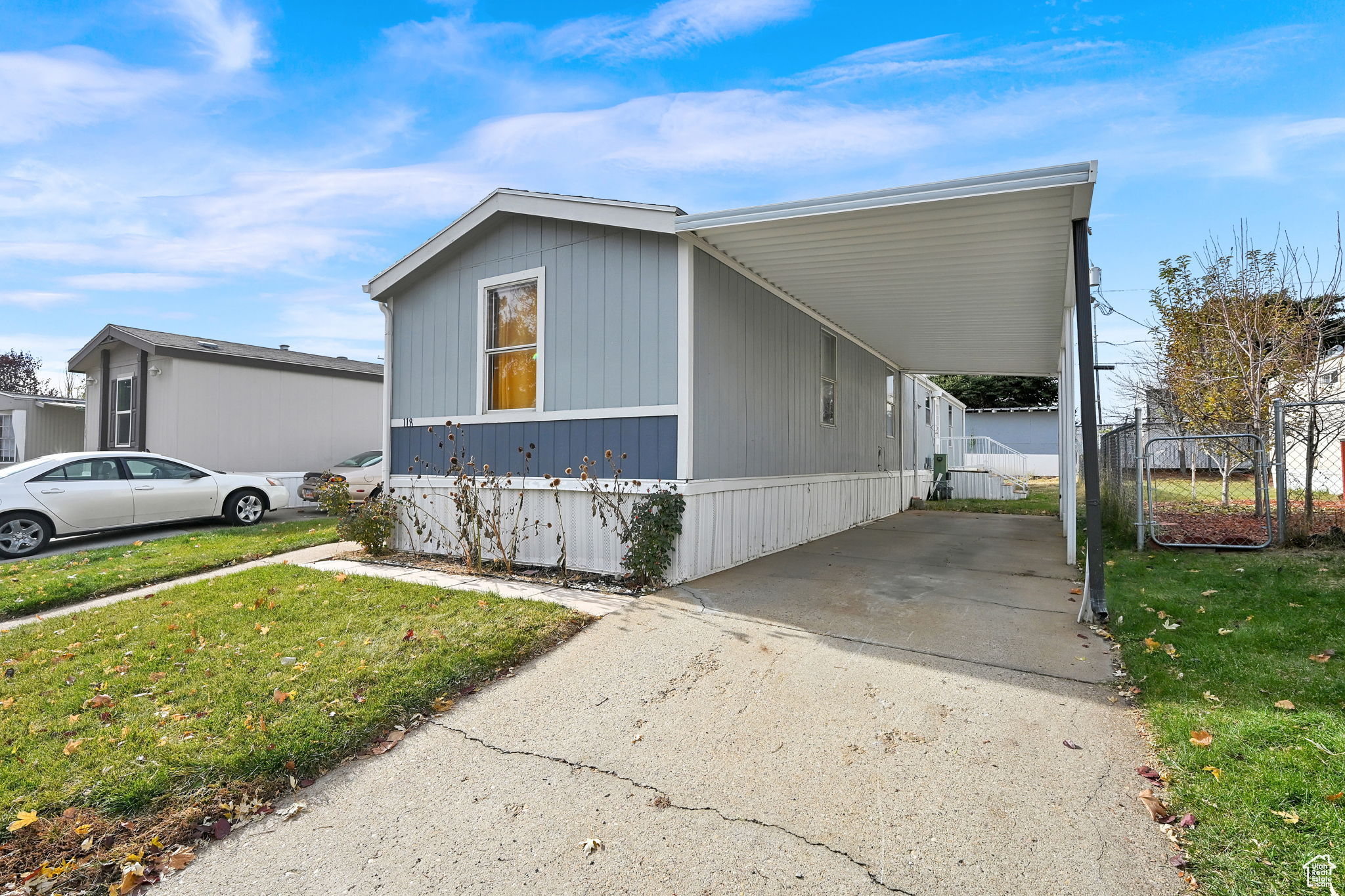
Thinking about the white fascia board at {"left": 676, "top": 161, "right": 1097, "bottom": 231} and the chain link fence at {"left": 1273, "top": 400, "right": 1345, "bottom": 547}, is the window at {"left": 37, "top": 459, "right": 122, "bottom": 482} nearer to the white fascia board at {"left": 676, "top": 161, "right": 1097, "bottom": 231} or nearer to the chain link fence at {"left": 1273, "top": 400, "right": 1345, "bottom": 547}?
the white fascia board at {"left": 676, "top": 161, "right": 1097, "bottom": 231}

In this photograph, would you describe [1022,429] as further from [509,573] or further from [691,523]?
[509,573]

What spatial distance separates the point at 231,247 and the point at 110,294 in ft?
35.9

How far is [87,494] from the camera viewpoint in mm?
8805

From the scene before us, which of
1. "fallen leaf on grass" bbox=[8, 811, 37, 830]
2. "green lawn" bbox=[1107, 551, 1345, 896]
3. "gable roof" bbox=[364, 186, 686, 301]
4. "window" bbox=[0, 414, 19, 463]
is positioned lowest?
"fallen leaf on grass" bbox=[8, 811, 37, 830]

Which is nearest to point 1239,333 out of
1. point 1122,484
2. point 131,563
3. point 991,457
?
point 1122,484

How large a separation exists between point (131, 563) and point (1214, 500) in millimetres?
16637

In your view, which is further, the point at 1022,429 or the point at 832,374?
the point at 1022,429

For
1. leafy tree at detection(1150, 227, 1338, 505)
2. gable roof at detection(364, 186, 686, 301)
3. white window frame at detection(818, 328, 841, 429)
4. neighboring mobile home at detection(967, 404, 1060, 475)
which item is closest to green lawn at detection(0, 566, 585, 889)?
gable roof at detection(364, 186, 686, 301)

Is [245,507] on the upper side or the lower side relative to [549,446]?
lower

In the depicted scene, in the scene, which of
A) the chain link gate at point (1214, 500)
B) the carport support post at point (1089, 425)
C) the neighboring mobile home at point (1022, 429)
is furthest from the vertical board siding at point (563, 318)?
the neighboring mobile home at point (1022, 429)

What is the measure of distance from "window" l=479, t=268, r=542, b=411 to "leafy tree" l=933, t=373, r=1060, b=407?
30.2 metres

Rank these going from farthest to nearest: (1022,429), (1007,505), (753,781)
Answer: (1022,429), (1007,505), (753,781)

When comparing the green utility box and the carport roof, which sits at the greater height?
the carport roof

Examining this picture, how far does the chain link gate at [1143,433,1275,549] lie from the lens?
23.0ft
